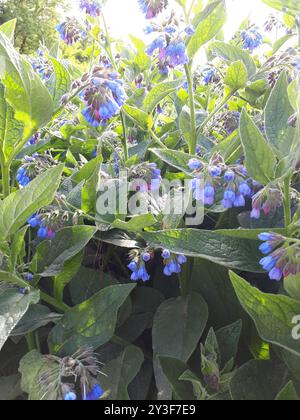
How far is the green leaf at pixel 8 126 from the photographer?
1.07m

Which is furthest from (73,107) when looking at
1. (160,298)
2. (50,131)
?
(160,298)

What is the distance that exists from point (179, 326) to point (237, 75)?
0.63 meters

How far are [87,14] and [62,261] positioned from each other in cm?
101

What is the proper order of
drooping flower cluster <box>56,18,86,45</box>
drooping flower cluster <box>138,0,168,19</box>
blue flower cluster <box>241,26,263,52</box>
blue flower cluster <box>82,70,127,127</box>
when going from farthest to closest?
blue flower cluster <box>241,26,263,52</box> → drooping flower cluster <box>56,18,86,45</box> → drooping flower cluster <box>138,0,168,19</box> → blue flower cluster <box>82,70,127,127</box>

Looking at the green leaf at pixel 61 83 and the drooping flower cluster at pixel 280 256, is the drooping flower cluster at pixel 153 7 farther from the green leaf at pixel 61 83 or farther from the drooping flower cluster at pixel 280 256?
the drooping flower cluster at pixel 280 256

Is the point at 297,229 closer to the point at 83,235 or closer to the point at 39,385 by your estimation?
the point at 83,235

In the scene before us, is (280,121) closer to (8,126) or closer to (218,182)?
(218,182)

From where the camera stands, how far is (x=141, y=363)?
3.28 feet

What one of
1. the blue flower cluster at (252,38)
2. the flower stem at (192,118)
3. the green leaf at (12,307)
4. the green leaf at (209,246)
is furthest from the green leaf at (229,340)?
the blue flower cluster at (252,38)

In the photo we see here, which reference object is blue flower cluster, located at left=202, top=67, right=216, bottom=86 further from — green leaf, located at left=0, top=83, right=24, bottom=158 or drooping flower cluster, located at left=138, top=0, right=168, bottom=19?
green leaf, located at left=0, top=83, right=24, bottom=158

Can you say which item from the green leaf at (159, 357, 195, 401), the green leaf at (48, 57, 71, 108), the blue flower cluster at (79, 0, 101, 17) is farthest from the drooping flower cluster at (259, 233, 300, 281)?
the blue flower cluster at (79, 0, 101, 17)

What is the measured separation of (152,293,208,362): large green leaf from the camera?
1001 millimetres

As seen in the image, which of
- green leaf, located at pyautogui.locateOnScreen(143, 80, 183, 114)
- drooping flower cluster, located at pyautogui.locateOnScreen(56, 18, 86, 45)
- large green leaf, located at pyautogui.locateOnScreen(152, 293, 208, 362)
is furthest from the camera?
drooping flower cluster, located at pyautogui.locateOnScreen(56, 18, 86, 45)

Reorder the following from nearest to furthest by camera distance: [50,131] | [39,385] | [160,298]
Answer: [39,385] → [160,298] → [50,131]
